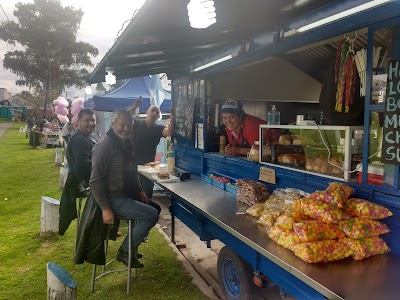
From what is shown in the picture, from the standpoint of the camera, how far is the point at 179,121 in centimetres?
516

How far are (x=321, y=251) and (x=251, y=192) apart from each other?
117 cm

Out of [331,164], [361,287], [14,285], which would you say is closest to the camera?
[361,287]

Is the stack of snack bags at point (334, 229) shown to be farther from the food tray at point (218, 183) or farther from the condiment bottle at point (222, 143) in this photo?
the condiment bottle at point (222, 143)

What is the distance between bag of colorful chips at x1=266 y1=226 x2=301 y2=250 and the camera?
1.99 metres

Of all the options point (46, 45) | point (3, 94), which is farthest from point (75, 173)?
point (3, 94)

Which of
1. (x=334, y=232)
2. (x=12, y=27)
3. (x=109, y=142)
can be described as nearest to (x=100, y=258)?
(x=109, y=142)

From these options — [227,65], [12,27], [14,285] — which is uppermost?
[12,27]

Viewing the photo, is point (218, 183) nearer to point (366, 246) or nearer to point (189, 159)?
point (189, 159)

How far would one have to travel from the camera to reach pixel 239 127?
3.99 metres

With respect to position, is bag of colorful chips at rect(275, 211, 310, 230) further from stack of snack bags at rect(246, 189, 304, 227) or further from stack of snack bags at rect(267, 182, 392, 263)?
stack of snack bags at rect(246, 189, 304, 227)

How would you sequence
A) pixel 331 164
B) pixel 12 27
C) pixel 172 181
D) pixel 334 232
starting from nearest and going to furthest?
pixel 334 232, pixel 331 164, pixel 172 181, pixel 12 27

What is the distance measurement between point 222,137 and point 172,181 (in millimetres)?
881

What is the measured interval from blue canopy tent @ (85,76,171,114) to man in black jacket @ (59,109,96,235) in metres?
4.38

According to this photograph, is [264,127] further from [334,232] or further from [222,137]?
[334,232]
